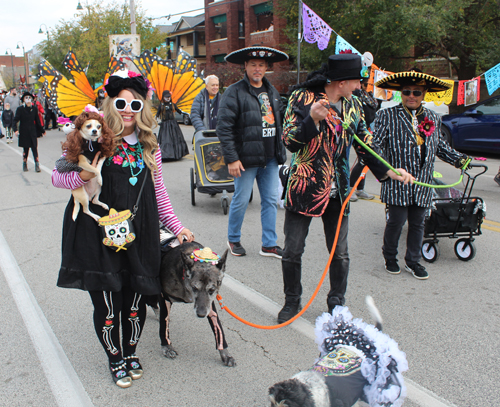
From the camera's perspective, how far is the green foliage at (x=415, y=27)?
45.8 feet

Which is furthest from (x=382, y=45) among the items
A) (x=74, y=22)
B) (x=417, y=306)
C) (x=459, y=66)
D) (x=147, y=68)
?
(x=74, y=22)

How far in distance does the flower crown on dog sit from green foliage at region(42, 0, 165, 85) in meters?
26.5

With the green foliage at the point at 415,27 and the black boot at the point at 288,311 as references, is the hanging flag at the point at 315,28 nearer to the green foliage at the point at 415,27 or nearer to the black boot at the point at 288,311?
the green foliage at the point at 415,27

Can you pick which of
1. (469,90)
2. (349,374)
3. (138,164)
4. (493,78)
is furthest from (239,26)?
(349,374)

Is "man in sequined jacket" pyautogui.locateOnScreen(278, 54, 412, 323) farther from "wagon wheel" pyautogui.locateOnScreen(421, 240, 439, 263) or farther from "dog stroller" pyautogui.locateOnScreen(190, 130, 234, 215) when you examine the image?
"dog stroller" pyautogui.locateOnScreen(190, 130, 234, 215)

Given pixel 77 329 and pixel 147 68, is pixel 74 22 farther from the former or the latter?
pixel 77 329

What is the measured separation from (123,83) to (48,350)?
203cm

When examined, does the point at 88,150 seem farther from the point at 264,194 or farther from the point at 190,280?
the point at 264,194

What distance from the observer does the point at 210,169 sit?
704 centimetres

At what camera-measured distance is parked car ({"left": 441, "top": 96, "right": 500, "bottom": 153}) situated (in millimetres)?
10906

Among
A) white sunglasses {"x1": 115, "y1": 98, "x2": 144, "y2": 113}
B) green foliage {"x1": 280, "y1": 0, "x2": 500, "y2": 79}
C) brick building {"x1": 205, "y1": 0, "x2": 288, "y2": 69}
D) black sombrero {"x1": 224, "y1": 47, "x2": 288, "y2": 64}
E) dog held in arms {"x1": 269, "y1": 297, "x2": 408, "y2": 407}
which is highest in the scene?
brick building {"x1": 205, "y1": 0, "x2": 288, "y2": 69}

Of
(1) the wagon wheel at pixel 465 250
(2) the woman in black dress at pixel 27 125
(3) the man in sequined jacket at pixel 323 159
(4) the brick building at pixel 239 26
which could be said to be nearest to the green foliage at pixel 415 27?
(4) the brick building at pixel 239 26

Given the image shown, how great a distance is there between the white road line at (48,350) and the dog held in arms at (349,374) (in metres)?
1.46

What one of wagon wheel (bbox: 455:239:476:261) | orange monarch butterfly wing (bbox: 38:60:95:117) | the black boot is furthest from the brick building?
the black boot
